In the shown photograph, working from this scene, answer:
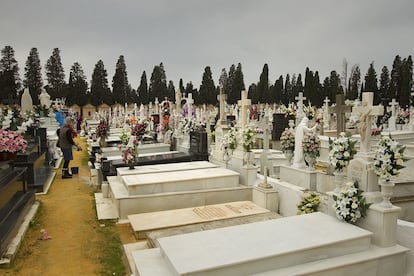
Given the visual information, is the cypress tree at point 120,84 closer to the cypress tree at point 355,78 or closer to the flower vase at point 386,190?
the cypress tree at point 355,78

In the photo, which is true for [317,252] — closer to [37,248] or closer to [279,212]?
[279,212]

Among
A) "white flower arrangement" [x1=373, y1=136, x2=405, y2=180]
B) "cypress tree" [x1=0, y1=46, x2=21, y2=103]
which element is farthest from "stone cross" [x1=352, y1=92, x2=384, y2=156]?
"cypress tree" [x1=0, y1=46, x2=21, y2=103]

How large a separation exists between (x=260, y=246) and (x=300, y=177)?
3800mm

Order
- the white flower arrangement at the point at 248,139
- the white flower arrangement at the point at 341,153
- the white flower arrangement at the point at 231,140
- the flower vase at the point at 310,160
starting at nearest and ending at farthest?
the white flower arrangement at the point at 341,153 < the flower vase at the point at 310,160 < the white flower arrangement at the point at 248,139 < the white flower arrangement at the point at 231,140

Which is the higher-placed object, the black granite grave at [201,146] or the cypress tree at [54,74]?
the cypress tree at [54,74]

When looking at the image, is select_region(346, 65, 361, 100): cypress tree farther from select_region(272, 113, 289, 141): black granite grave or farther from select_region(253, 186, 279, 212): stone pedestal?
select_region(253, 186, 279, 212): stone pedestal

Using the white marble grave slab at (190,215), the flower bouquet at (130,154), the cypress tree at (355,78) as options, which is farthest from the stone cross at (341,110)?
the cypress tree at (355,78)

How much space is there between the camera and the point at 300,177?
304 inches

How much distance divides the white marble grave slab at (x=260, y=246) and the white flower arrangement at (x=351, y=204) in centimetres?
12

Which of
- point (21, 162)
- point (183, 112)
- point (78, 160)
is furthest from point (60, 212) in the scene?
point (183, 112)

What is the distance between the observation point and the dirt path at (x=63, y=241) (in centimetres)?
525

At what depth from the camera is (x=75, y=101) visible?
54094 mm

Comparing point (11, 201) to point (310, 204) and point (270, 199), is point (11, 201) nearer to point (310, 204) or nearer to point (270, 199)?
point (270, 199)

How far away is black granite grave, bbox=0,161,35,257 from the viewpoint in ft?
18.8
